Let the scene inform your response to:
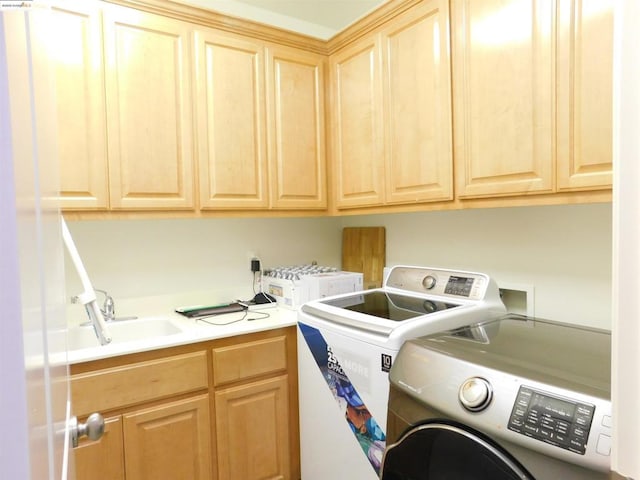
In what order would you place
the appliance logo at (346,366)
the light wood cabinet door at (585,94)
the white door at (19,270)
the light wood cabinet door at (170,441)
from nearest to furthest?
the white door at (19,270) < the light wood cabinet door at (585,94) < the appliance logo at (346,366) < the light wood cabinet door at (170,441)

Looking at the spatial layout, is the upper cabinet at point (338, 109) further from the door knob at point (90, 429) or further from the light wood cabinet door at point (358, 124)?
the door knob at point (90, 429)

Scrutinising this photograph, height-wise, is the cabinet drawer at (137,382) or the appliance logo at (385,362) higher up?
the appliance logo at (385,362)

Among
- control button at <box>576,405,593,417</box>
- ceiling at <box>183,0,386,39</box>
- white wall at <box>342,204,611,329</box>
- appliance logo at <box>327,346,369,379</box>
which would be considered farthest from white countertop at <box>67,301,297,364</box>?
ceiling at <box>183,0,386,39</box>

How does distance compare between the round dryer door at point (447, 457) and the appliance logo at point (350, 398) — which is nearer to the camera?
the round dryer door at point (447, 457)

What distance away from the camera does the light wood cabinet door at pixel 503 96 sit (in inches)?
55.2

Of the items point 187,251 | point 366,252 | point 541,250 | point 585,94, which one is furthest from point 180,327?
point 585,94

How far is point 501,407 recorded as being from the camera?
988 mm

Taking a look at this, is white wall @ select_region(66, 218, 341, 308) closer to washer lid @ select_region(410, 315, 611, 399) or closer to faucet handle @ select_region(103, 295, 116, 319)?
faucet handle @ select_region(103, 295, 116, 319)

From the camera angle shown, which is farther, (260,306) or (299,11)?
(299,11)

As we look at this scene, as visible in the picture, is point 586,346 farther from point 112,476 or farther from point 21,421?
point 112,476

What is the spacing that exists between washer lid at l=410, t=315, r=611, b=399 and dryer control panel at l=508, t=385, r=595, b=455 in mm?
42

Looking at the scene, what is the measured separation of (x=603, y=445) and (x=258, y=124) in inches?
72.5

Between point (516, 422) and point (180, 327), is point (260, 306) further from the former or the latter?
point (516, 422)

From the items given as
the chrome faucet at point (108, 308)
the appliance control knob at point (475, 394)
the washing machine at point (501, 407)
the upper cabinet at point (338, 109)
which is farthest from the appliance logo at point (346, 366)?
the chrome faucet at point (108, 308)
